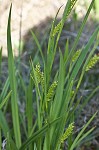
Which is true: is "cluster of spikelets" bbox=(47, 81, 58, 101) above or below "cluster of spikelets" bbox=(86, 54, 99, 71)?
below

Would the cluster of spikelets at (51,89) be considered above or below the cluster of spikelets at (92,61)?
below

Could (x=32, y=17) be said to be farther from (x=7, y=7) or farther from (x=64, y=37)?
(x=64, y=37)

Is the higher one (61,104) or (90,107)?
(61,104)

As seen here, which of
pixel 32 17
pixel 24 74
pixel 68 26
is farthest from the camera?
pixel 32 17

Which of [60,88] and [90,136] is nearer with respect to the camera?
[60,88]

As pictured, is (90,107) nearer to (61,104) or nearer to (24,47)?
(61,104)

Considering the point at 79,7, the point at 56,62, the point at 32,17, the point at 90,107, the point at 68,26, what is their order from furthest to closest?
the point at 32,17
the point at 79,7
the point at 68,26
the point at 56,62
the point at 90,107

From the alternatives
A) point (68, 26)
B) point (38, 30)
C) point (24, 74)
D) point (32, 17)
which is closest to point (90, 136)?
point (24, 74)

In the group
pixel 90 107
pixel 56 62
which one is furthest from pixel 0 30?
pixel 90 107

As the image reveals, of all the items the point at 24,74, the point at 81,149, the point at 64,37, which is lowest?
the point at 81,149
